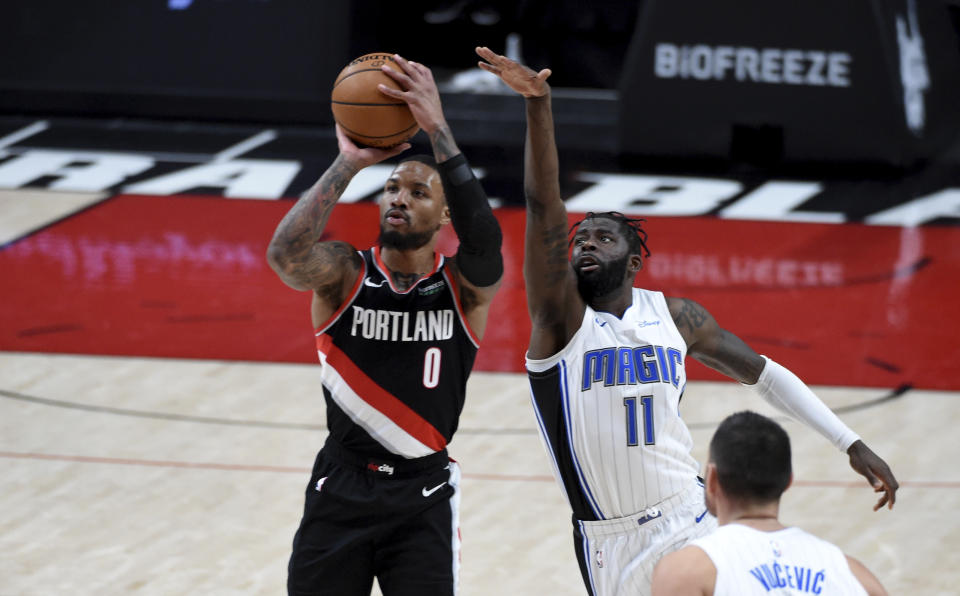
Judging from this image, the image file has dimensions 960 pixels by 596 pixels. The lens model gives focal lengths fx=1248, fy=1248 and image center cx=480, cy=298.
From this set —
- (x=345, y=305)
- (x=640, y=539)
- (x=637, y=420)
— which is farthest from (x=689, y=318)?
(x=345, y=305)

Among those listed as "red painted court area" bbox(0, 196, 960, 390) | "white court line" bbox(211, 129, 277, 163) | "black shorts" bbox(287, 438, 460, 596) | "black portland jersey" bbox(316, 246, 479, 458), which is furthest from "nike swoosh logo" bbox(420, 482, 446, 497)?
"white court line" bbox(211, 129, 277, 163)

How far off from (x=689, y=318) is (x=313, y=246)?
152 centimetres

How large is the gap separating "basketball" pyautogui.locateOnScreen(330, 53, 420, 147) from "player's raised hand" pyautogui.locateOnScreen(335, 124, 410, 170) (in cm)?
3

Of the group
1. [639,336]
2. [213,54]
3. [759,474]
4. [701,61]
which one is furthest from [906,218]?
[759,474]

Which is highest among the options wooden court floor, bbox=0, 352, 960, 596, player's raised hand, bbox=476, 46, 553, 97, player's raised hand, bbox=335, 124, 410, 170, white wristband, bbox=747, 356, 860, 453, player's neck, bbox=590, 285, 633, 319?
player's raised hand, bbox=476, 46, 553, 97

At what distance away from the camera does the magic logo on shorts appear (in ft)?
15.4

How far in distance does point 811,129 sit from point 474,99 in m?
4.27

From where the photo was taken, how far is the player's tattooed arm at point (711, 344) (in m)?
4.98

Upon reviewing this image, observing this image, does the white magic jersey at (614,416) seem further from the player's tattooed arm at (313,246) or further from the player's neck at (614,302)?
the player's tattooed arm at (313,246)

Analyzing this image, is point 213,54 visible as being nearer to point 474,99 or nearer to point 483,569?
point 474,99

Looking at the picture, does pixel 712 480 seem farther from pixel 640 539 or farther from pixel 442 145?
pixel 442 145

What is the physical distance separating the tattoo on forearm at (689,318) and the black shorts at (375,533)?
1152 millimetres

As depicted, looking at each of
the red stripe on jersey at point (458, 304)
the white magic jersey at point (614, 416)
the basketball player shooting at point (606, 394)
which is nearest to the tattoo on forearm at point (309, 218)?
the red stripe on jersey at point (458, 304)

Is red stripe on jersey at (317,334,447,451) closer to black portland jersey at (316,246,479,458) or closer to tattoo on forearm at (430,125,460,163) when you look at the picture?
black portland jersey at (316,246,479,458)
